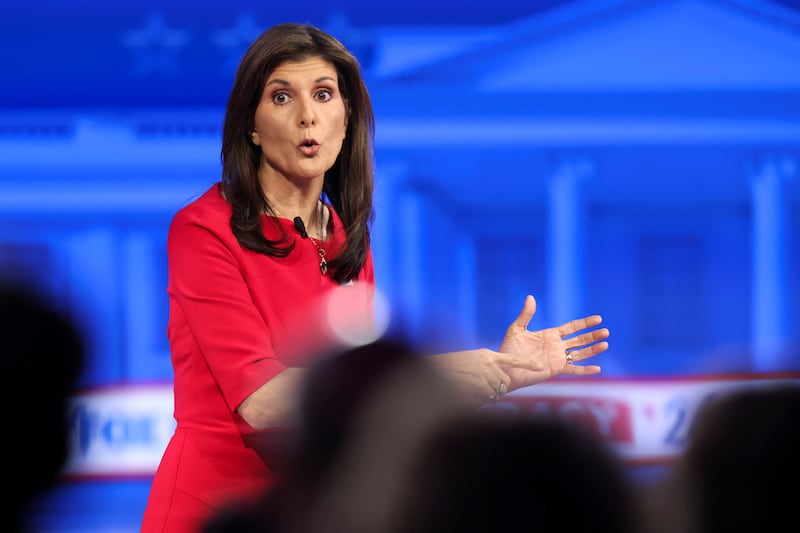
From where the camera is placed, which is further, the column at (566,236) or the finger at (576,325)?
the column at (566,236)

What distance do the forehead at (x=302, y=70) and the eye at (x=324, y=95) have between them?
0.08 ft

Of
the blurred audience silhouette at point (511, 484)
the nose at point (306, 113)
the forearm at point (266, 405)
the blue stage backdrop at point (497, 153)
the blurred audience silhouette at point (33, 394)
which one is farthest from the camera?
the blue stage backdrop at point (497, 153)

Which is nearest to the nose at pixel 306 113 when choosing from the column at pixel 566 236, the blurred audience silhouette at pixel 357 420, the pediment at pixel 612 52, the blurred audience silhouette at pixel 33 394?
Result: the blurred audience silhouette at pixel 33 394

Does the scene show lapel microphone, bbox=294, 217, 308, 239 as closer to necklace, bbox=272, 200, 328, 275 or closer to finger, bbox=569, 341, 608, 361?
necklace, bbox=272, 200, 328, 275

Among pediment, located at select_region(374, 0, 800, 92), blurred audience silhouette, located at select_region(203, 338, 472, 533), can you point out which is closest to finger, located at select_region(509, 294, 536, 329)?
blurred audience silhouette, located at select_region(203, 338, 472, 533)

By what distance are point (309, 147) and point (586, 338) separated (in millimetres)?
506

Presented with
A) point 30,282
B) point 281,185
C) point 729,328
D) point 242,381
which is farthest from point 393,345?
point 729,328

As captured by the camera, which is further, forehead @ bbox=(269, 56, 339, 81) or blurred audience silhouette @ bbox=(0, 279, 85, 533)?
forehead @ bbox=(269, 56, 339, 81)

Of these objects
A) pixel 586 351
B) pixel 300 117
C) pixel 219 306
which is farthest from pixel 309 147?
pixel 586 351

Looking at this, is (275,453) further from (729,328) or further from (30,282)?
(729,328)

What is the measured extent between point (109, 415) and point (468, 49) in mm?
10708

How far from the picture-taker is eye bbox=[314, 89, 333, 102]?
1.49m

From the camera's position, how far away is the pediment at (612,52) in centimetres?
1526

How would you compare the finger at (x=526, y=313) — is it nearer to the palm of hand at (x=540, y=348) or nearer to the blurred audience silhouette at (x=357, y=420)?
the palm of hand at (x=540, y=348)
